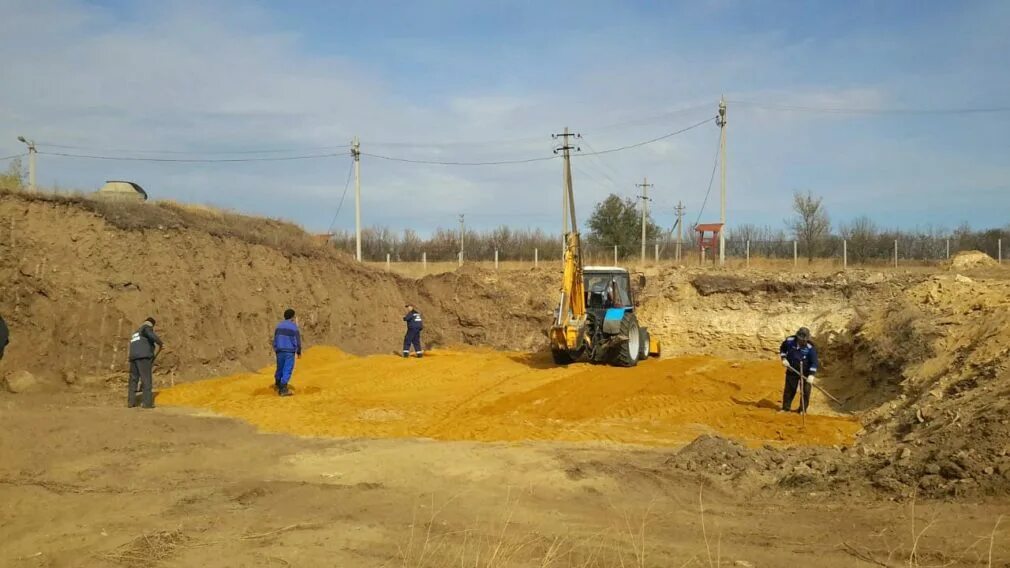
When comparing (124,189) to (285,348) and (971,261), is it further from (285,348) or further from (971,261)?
(971,261)

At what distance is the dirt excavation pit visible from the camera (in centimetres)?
1203

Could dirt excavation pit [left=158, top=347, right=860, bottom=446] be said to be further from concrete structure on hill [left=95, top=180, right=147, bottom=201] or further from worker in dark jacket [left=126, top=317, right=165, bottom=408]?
concrete structure on hill [left=95, top=180, right=147, bottom=201]

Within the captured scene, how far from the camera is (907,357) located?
1381 centimetres

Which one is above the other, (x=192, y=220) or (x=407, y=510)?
(x=192, y=220)

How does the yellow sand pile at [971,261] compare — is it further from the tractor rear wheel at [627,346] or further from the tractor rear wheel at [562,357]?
the tractor rear wheel at [562,357]

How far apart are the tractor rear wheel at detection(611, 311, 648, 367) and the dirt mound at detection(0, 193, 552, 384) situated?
8.47m

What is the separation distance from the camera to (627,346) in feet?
62.2

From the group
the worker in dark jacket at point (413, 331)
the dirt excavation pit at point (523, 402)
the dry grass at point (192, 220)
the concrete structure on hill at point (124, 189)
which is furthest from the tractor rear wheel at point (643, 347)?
the concrete structure on hill at point (124, 189)

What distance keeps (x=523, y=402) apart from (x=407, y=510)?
7347 millimetres

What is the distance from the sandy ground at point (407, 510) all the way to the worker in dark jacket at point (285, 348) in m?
3.90

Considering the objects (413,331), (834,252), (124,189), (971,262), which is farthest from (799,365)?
(834,252)

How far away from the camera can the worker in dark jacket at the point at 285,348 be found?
15.0 meters

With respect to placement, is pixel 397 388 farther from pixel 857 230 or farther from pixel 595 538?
pixel 857 230

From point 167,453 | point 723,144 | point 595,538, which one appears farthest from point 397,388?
point 723,144
